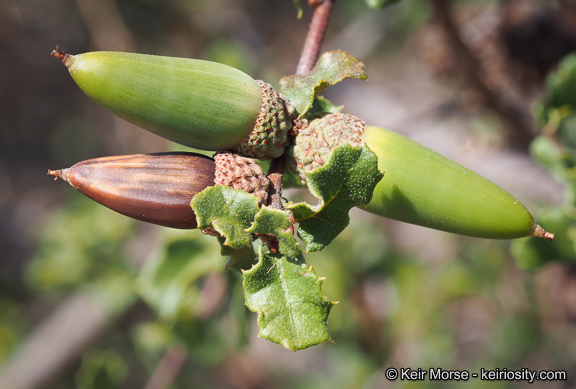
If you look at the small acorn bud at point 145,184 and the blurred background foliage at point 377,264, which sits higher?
the small acorn bud at point 145,184

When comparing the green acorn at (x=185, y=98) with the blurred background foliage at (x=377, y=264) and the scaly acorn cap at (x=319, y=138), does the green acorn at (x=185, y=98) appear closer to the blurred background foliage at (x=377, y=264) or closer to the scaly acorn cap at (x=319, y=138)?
the scaly acorn cap at (x=319, y=138)

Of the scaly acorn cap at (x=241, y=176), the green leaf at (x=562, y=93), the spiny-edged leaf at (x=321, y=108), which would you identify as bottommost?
the green leaf at (x=562, y=93)

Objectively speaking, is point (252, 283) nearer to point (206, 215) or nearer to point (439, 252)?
point (206, 215)

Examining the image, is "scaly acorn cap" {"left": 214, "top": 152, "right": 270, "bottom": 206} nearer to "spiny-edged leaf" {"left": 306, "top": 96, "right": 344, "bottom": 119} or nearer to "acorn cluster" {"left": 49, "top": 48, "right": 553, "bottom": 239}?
"acorn cluster" {"left": 49, "top": 48, "right": 553, "bottom": 239}

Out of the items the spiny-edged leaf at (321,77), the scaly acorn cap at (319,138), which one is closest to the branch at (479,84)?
the spiny-edged leaf at (321,77)

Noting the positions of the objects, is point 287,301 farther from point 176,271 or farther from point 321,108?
point 176,271

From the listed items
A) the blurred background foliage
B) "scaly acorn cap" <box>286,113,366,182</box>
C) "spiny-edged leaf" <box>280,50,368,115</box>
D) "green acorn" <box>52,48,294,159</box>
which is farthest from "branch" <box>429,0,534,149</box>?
"green acorn" <box>52,48,294,159</box>
